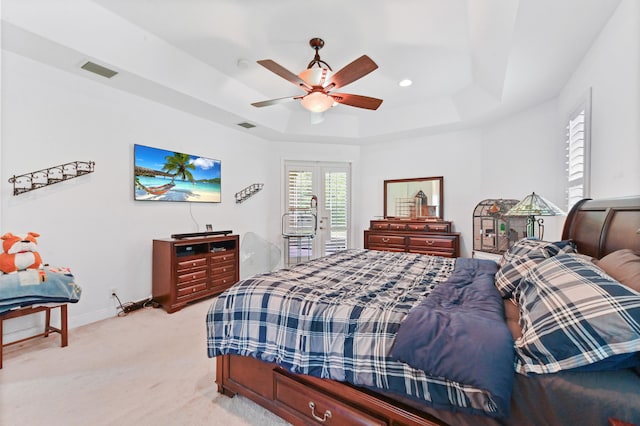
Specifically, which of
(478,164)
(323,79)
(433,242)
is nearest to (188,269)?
(323,79)

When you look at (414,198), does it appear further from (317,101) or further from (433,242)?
(317,101)

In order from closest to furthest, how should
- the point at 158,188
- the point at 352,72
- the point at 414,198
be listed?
1. the point at 352,72
2. the point at 158,188
3. the point at 414,198

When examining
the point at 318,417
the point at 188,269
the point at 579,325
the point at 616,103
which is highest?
the point at 616,103

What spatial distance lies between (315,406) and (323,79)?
257 cm

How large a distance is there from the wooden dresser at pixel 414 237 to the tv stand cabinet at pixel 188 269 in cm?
257

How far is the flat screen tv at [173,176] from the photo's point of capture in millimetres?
3309

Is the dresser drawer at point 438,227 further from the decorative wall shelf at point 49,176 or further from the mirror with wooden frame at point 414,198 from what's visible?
the decorative wall shelf at point 49,176

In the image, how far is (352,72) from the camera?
7.75 ft

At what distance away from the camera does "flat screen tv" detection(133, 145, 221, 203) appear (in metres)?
3.31

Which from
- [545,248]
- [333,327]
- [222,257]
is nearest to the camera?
[333,327]

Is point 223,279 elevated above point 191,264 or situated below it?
below

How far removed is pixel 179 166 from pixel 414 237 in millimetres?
3861

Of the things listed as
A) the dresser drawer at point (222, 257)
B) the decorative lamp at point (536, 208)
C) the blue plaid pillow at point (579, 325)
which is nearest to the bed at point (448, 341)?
the blue plaid pillow at point (579, 325)

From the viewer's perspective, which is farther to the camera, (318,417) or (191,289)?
(191,289)
